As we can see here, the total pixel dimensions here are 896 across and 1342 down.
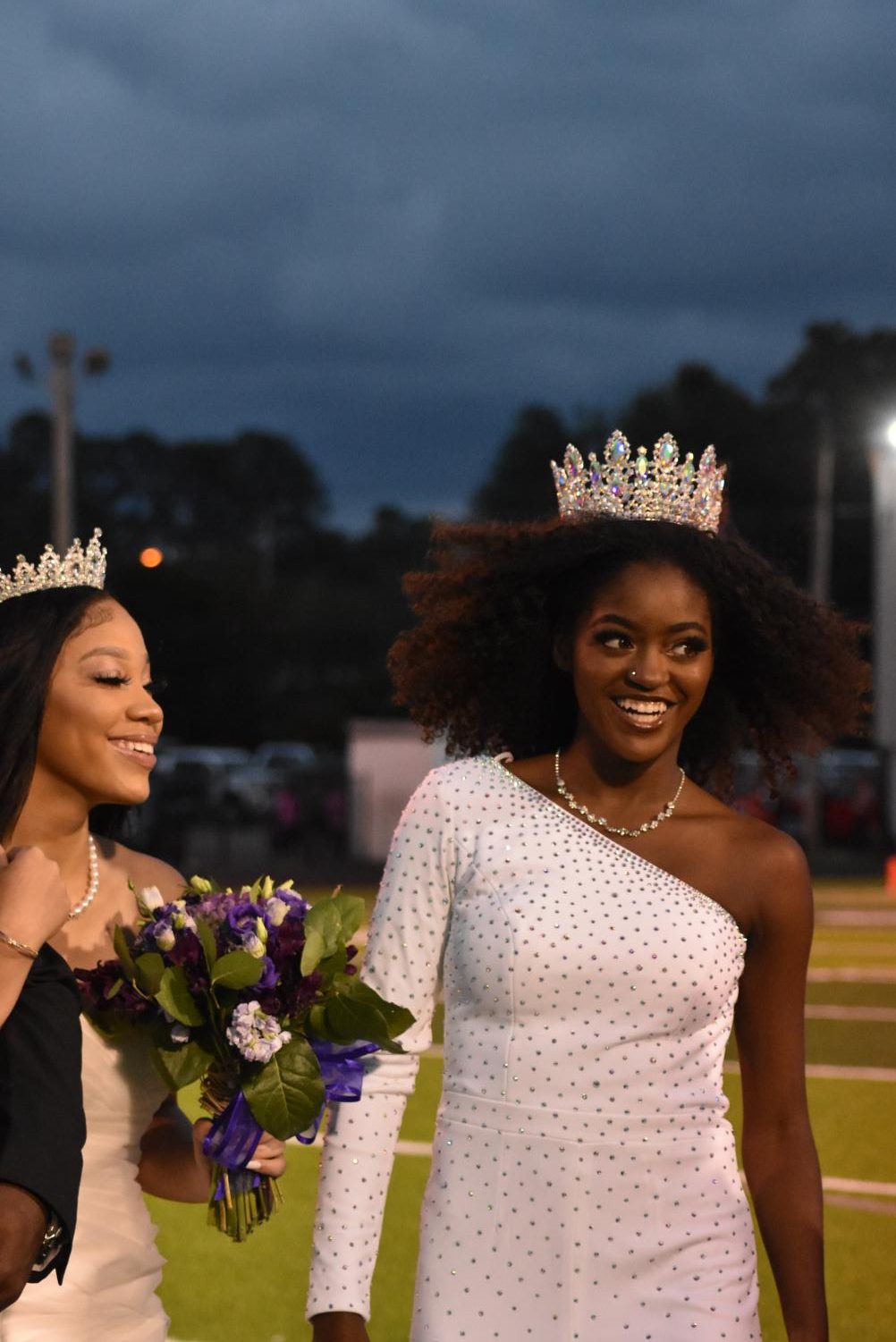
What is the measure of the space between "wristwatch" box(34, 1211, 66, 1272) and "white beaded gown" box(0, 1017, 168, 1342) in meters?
1.04

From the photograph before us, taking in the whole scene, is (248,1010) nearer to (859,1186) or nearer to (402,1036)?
(402,1036)

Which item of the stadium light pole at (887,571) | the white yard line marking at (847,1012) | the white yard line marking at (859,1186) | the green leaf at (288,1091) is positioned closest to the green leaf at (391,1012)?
the green leaf at (288,1091)

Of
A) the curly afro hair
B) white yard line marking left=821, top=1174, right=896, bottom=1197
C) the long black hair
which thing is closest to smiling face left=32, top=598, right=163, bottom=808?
the long black hair

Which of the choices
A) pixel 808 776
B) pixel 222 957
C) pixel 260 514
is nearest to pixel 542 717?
pixel 222 957

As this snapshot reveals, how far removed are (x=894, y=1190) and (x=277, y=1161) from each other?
5776mm

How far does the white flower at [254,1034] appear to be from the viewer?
3.84 metres

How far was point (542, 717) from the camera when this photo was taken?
13.8 feet

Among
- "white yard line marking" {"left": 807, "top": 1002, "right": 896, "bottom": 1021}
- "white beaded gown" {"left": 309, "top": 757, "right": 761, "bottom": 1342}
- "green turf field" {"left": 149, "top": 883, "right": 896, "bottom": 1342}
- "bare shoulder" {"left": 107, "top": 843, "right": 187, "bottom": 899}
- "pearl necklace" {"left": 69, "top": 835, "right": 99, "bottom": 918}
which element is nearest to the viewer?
"white beaded gown" {"left": 309, "top": 757, "right": 761, "bottom": 1342}

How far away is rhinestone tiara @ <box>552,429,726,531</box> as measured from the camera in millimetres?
4199

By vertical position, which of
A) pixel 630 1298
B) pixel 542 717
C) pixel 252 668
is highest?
pixel 542 717

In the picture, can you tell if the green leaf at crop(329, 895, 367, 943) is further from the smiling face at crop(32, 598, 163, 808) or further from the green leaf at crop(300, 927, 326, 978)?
the smiling face at crop(32, 598, 163, 808)

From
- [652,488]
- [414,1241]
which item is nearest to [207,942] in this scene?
[652,488]

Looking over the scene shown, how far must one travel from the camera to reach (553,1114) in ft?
11.6

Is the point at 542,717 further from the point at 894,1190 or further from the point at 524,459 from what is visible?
the point at 524,459
